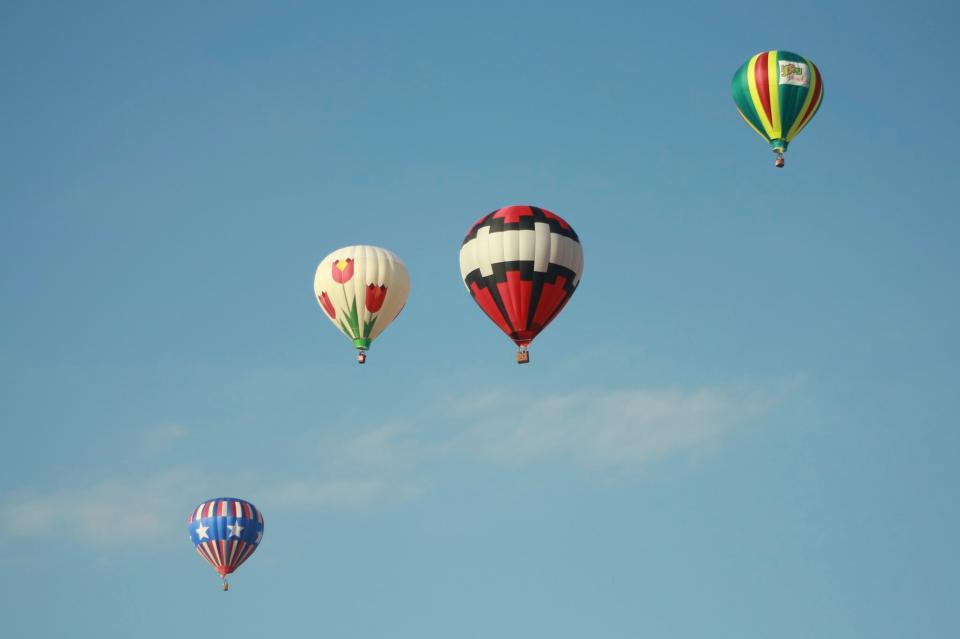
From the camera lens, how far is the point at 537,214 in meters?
53.9

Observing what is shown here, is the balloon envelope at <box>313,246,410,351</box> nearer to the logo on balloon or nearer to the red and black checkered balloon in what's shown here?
the red and black checkered balloon

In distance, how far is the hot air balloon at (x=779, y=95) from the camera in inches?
2338

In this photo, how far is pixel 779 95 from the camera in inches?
2343

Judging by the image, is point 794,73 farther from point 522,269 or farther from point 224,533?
point 224,533

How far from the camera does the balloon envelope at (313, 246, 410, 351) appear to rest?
6012cm

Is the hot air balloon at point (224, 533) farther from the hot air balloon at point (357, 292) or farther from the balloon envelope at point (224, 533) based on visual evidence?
the hot air balloon at point (357, 292)

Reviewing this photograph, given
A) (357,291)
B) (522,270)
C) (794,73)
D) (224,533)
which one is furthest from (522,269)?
(224,533)

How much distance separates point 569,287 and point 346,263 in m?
9.90

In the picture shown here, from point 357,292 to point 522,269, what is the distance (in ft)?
30.2

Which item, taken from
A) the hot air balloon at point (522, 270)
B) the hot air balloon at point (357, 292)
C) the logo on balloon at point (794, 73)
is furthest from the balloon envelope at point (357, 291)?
the logo on balloon at point (794, 73)

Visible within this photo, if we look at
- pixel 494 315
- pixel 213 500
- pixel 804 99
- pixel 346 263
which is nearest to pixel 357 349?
pixel 346 263

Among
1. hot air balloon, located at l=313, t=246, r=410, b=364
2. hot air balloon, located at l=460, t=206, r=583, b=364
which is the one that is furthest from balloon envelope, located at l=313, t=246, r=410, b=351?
hot air balloon, located at l=460, t=206, r=583, b=364

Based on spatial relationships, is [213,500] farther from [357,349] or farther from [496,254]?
[496,254]

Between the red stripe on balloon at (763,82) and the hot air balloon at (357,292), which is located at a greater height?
the red stripe on balloon at (763,82)
